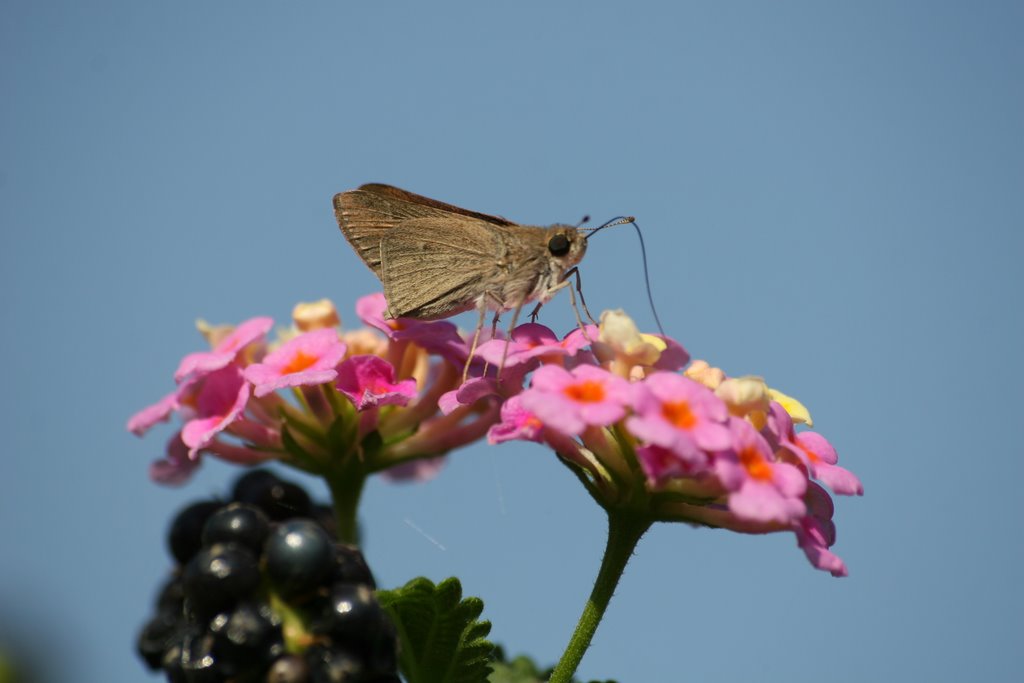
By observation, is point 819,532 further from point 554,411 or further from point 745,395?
point 554,411

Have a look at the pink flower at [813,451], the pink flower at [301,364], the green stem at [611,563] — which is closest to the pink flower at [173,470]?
the pink flower at [301,364]

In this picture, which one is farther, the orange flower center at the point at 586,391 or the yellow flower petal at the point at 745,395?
the yellow flower petal at the point at 745,395

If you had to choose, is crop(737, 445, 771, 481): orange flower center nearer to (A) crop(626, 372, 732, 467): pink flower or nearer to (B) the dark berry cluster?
(A) crop(626, 372, 732, 467): pink flower

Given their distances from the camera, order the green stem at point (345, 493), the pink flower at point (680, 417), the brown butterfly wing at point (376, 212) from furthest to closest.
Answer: the brown butterfly wing at point (376, 212) → the green stem at point (345, 493) → the pink flower at point (680, 417)

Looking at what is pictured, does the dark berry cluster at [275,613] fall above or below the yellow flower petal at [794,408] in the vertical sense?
below

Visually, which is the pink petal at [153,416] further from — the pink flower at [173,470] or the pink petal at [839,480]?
the pink petal at [839,480]

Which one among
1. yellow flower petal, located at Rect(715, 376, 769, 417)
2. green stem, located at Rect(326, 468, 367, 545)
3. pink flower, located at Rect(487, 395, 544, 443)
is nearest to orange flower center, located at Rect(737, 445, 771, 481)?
yellow flower petal, located at Rect(715, 376, 769, 417)
